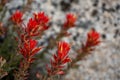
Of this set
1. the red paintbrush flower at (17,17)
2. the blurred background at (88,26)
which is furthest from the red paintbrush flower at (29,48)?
the blurred background at (88,26)

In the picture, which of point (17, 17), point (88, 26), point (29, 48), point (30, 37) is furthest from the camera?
point (88, 26)

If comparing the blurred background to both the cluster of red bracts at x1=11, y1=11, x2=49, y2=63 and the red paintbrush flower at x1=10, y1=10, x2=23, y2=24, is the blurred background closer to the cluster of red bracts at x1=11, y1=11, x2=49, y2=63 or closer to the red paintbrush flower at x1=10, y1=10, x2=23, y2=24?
the red paintbrush flower at x1=10, y1=10, x2=23, y2=24

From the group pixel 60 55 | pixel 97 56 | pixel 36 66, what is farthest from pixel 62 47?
pixel 97 56

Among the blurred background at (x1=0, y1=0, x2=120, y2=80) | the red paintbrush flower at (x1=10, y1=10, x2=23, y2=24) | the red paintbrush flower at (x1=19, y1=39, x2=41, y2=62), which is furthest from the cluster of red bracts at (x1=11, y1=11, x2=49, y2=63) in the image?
the blurred background at (x1=0, y1=0, x2=120, y2=80)

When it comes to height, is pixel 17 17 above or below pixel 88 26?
above

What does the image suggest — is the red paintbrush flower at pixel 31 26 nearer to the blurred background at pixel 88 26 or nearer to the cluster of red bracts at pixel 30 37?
the cluster of red bracts at pixel 30 37

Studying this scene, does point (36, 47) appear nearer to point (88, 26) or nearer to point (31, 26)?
point (31, 26)

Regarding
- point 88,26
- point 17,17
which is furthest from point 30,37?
point 88,26

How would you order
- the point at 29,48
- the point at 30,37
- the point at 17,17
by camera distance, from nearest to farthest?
1. the point at 29,48
2. the point at 30,37
3. the point at 17,17

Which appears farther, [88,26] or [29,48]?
[88,26]
